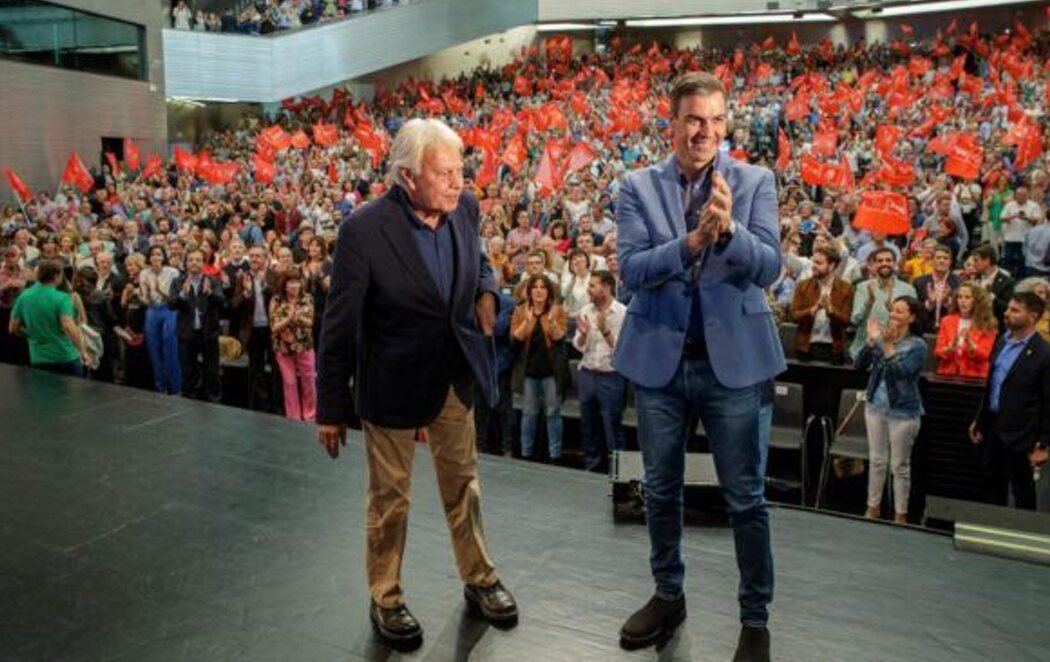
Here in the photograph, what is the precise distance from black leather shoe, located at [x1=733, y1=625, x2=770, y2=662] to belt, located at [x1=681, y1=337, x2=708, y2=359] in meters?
0.81

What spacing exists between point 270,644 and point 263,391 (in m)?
5.07

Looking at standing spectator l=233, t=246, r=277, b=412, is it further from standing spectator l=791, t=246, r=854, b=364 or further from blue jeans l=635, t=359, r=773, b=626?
blue jeans l=635, t=359, r=773, b=626

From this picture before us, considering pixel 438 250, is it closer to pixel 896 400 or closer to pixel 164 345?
pixel 896 400

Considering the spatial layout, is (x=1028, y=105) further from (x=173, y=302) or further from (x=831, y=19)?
(x=831, y=19)

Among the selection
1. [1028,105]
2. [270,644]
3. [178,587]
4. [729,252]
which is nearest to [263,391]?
[178,587]

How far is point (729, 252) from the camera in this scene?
2.28 meters

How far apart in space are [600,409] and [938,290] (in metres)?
2.77

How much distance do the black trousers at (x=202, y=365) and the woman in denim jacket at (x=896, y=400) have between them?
17.5ft

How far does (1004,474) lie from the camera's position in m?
4.97

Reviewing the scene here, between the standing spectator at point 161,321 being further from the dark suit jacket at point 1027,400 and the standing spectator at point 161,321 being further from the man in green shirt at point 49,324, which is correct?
the dark suit jacket at point 1027,400

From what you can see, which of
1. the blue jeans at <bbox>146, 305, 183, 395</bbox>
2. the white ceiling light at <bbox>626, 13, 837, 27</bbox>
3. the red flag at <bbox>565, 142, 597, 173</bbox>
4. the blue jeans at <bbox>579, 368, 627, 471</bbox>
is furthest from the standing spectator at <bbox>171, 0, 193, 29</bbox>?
the blue jeans at <bbox>579, 368, 627, 471</bbox>

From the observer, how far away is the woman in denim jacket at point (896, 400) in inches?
199

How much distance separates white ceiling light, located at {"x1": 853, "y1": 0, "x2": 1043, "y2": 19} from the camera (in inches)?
1019

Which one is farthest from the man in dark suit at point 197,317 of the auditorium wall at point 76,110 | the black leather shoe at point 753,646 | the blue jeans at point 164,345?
the auditorium wall at point 76,110
